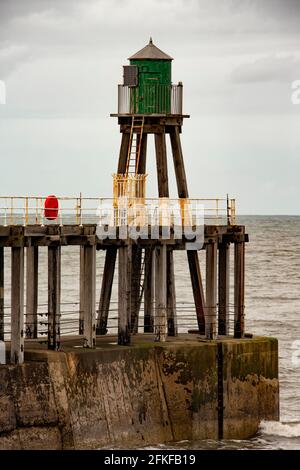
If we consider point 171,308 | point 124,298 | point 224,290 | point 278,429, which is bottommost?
point 278,429

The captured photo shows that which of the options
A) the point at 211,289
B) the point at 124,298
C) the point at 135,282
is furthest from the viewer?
the point at 135,282

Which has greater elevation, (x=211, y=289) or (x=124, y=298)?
(x=211, y=289)

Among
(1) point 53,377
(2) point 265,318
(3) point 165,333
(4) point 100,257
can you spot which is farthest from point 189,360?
(4) point 100,257

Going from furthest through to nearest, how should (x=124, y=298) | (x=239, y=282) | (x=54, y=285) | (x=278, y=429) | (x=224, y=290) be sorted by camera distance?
(x=224, y=290), (x=278, y=429), (x=239, y=282), (x=124, y=298), (x=54, y=285)

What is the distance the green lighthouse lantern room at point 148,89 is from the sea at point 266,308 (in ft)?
15.6

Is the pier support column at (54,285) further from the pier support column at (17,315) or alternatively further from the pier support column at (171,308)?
the pier support column at (171,308)

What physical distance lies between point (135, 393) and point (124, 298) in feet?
6.89

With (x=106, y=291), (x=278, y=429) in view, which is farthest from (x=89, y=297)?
(x=278, y=429)

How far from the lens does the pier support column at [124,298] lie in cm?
3641

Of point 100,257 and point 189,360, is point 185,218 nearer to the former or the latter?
point 189,360

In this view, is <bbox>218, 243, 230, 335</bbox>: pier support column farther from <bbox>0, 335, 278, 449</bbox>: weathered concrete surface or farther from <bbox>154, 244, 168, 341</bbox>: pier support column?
<bbox>154, 244, 168, 341</bbox>: pier support column

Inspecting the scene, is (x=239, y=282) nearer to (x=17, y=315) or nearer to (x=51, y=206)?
(x=51, y=206)

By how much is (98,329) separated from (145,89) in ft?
18.5

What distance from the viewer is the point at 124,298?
36.4 metres
